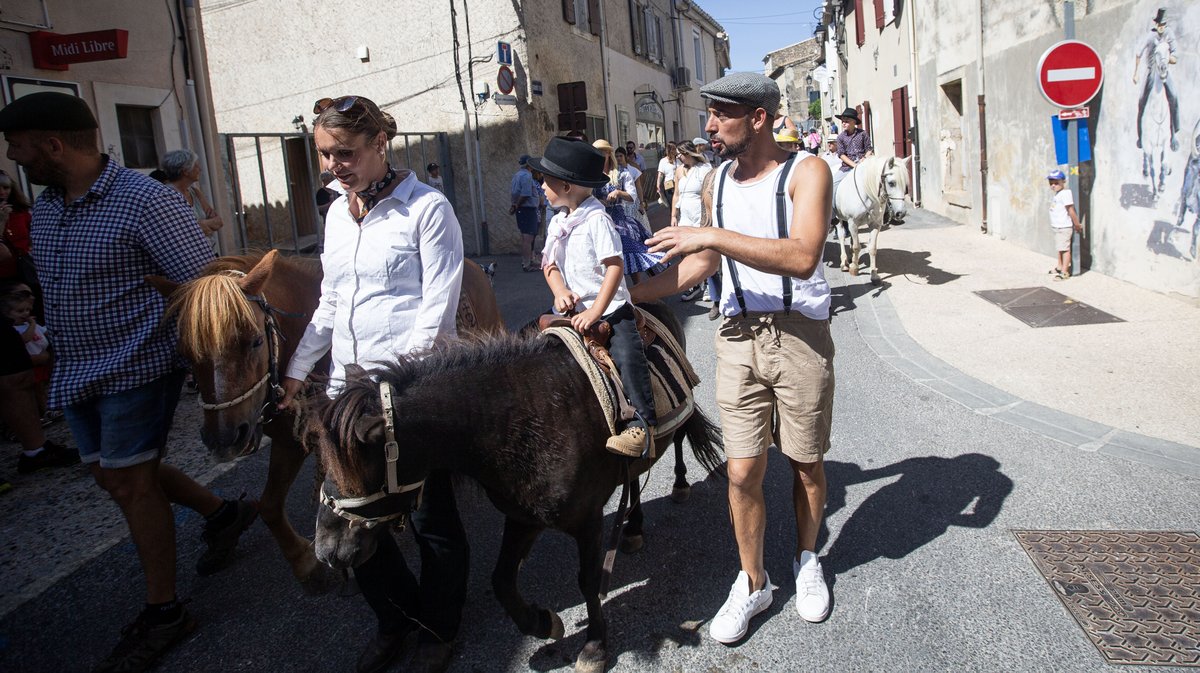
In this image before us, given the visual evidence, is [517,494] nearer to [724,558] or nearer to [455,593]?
[455,593]

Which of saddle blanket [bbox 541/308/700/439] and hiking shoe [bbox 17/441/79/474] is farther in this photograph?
hiking shoe [bbox 17/441/79/474]

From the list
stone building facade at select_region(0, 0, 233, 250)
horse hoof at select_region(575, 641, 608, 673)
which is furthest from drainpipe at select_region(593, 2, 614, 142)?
horse hoof at select_region(575, 641, 608, 673)

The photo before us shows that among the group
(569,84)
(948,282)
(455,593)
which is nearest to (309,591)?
(455,593)

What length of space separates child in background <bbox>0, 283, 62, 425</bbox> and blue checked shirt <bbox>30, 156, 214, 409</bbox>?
9.22ft

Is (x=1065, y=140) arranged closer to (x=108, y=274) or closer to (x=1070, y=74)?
(x=1070, y=74)

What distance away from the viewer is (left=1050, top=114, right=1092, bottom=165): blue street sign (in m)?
8.26

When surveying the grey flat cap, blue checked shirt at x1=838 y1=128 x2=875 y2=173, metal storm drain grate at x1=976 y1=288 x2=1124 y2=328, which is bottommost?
metal storm drain grate at x1=976 y1=288 x2=1124 y2=328

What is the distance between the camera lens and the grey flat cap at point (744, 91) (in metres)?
2.60

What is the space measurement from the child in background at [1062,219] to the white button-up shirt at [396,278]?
25.8ft

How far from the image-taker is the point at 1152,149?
23.9 ft

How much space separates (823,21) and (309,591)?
105 feet

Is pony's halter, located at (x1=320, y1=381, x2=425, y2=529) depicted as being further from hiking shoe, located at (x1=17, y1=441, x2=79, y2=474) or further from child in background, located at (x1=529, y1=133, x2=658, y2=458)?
hiking shoe, located at (x1=17, y1=441, x2=79, y2=474)

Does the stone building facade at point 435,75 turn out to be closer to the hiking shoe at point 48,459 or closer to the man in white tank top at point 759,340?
the hiking shoe at point 48,459

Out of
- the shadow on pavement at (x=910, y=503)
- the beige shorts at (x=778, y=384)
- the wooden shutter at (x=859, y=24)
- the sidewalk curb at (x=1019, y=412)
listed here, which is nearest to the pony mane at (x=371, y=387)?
the beige shorts at (x=778, y=384)
